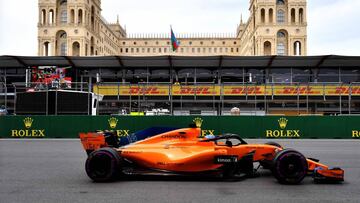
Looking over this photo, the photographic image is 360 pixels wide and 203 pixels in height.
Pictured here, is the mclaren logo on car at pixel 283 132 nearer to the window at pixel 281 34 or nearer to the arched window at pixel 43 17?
the window at pixel 281 34

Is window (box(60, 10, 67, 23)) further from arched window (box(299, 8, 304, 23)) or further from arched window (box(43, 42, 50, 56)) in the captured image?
arched window (box(299, 8, 304, 23))

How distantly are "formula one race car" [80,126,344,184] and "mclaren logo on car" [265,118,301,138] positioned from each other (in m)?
13.5

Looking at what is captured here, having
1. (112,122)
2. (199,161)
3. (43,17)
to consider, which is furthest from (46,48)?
(199,161)

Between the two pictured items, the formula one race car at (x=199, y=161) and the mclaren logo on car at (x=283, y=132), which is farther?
the mclaren logo on car at (x=283, y=132)

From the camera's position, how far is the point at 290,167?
7.14m

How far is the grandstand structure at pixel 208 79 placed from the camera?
33.2 m

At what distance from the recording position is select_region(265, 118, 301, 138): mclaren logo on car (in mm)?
21000

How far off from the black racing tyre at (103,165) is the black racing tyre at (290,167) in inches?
117

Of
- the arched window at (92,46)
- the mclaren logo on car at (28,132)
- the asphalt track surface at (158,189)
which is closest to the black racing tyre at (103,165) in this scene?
the asphalt track surface at (158,189)

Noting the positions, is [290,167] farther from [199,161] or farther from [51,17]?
[51,17]

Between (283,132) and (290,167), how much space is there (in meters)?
14.4

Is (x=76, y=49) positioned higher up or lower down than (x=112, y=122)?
higher up

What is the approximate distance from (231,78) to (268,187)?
103 ft

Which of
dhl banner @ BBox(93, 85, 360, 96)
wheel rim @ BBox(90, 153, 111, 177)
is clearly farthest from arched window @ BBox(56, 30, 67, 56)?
wheel rim @ BBox(90, 153, 111, 177)
